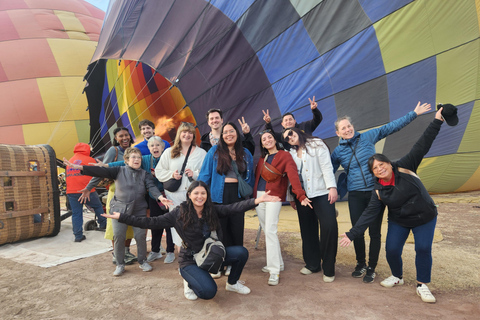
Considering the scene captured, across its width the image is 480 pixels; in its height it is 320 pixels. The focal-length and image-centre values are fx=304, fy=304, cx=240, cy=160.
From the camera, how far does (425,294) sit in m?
2.32

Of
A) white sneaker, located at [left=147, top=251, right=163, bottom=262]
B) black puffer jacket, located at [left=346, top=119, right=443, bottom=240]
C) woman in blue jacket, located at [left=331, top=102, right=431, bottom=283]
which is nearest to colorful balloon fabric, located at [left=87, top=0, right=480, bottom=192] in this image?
woman in blue jacket, located at [left=331, top=102, right=431, bottom=283]


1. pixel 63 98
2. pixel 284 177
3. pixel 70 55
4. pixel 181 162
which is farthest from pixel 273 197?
pixel 70 55

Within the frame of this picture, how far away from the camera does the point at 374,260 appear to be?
2.72 m

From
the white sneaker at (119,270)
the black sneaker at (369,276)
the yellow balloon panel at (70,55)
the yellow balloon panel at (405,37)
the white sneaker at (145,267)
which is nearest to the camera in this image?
the black sneaker at (369,276)

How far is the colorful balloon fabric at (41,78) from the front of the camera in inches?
411

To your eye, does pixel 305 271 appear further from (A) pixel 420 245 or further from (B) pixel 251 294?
(A) pixel 420 245

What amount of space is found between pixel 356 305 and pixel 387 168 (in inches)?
42.4

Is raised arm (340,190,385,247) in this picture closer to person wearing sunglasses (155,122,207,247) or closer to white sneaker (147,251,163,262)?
person wearing sunglasses (155,122,207,247)

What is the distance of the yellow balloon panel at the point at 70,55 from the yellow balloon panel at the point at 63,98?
35cm

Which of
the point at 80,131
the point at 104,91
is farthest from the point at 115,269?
the point at 80,131

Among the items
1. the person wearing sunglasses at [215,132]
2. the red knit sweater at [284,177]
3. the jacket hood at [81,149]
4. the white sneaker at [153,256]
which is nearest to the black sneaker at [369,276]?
the red knit sweater at [284,177]

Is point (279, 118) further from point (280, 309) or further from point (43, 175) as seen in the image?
point (43, 175)

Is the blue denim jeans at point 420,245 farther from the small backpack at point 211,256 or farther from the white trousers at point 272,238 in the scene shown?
the small backpack at point 211,256

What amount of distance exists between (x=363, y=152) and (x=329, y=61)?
7.66 ft
